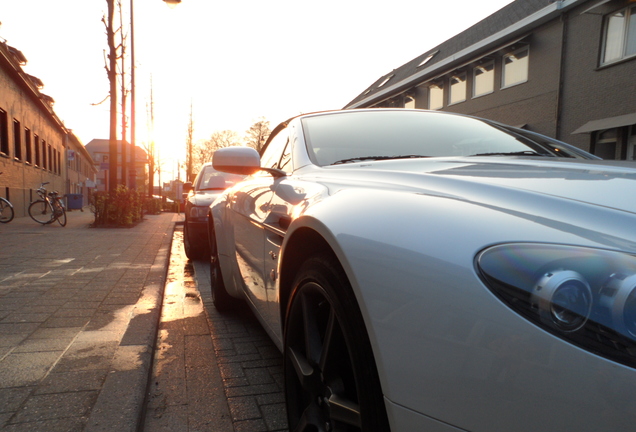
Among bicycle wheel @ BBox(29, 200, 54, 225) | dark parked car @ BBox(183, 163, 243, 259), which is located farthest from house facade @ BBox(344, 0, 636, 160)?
bicycle wheel @ BBox(29, 200, 54, 225)

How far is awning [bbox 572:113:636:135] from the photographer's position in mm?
13734

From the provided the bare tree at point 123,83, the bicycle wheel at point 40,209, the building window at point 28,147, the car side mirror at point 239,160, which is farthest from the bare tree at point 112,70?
the car side mirror at point 239,160

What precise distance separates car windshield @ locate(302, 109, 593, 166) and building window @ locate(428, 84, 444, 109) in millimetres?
21499

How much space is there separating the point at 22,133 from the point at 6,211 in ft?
23.8

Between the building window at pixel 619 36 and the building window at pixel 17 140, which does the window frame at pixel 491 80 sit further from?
the building window at pixel 17 140

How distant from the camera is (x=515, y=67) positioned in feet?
61.9

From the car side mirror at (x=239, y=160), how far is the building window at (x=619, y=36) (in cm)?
1471

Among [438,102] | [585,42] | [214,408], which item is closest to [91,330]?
[214,408]

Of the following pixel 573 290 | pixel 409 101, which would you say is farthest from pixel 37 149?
pixel 573 290

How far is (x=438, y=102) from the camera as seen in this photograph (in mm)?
23828

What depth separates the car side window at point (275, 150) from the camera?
314cm

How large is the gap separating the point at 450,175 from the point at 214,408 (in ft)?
5.43

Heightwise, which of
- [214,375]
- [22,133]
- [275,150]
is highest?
[22,133]

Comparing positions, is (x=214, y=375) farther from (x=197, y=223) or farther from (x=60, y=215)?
(x=60, y=215)
